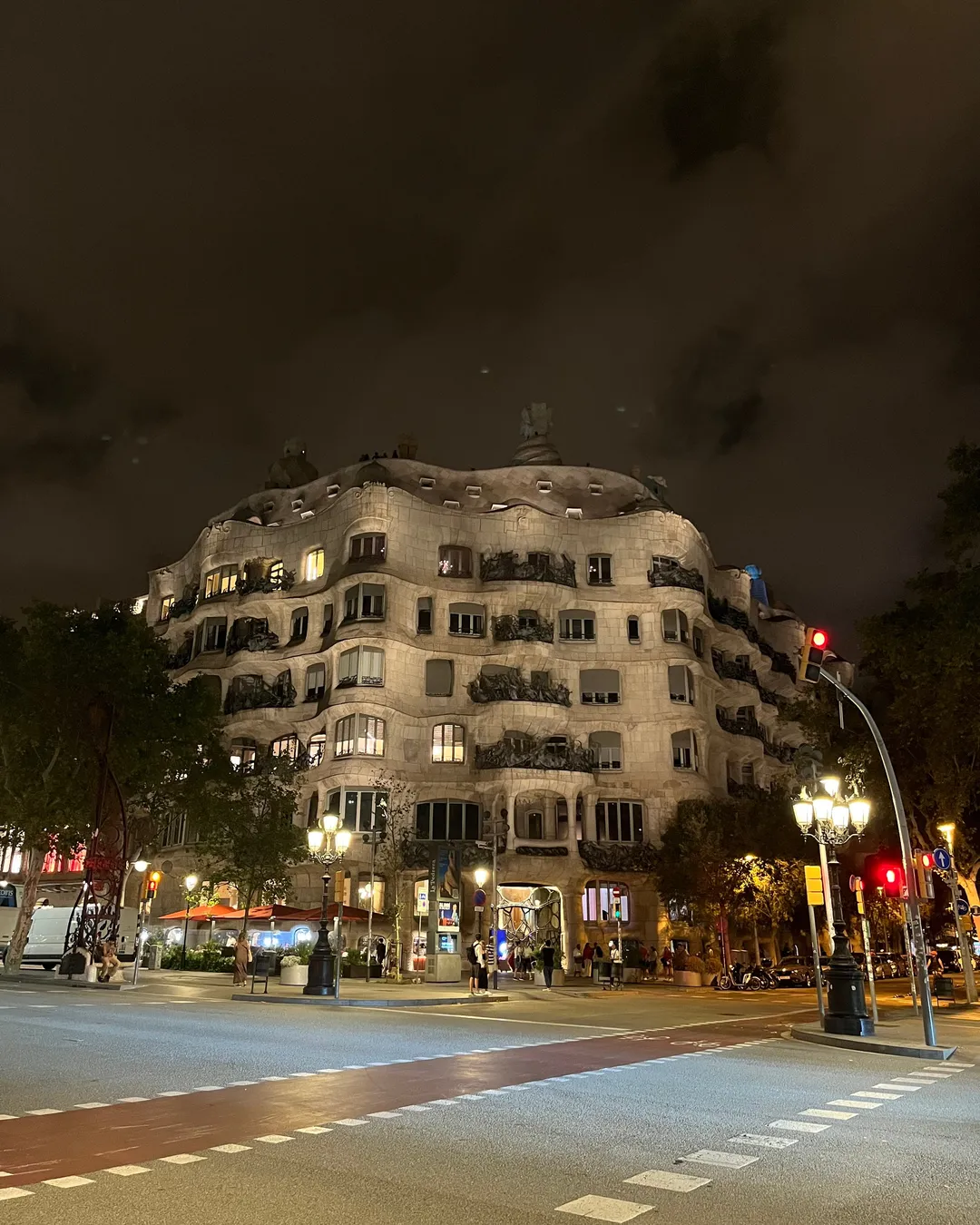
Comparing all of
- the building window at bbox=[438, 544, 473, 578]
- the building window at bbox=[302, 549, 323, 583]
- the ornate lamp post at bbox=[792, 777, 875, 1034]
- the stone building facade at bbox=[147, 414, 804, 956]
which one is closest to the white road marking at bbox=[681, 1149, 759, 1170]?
the ornate lamp post at bbox=[792, 777, 875, 1034]

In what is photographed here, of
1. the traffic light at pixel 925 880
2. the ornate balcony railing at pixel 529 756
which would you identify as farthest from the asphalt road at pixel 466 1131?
the ornate balcony railing at pixel 529 756

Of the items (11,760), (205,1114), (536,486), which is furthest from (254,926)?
(205,1114)

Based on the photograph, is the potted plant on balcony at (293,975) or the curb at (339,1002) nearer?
the curb at (339,1002)

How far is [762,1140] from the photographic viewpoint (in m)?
8.32

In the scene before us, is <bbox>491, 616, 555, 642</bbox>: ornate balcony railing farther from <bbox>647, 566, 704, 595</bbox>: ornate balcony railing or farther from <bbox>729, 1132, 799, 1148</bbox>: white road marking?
<bbox>729, 1132, 799, 1148</bbox>: white road marking

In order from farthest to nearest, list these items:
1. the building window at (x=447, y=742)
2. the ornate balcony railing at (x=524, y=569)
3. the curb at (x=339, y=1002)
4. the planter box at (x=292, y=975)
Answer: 1. the ornate balcony railing at (x=524, y=569)
2. the building window at (x=447, y=742)
3. the planter box at (x=292, y=975)
4. the curb at (x=339, y=1002)

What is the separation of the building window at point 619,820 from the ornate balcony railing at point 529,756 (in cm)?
231

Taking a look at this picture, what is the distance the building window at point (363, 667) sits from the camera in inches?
1848

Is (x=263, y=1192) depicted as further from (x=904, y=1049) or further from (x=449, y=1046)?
(x=904, y=1049)

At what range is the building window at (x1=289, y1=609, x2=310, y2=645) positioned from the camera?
51.4 meters

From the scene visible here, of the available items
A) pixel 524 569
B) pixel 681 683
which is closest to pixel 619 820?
pixel 681 683

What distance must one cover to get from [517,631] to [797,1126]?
40046 mm

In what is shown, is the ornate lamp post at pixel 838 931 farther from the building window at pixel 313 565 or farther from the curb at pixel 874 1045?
the building window at pixel 313 565

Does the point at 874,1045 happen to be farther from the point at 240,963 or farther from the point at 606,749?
→ the point at 606,749
